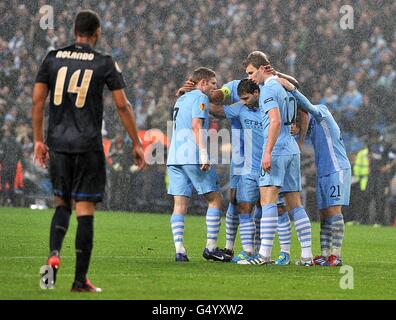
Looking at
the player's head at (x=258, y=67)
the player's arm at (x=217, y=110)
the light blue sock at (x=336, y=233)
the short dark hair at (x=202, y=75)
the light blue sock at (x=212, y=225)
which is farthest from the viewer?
the player's arm at (x=217, y=110)

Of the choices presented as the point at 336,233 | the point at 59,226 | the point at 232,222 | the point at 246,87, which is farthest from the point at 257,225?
the point at 59,226

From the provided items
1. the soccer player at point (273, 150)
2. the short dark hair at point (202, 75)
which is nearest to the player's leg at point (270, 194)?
the soccer player at point (273, 150)

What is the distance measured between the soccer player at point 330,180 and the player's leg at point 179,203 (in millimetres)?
1376

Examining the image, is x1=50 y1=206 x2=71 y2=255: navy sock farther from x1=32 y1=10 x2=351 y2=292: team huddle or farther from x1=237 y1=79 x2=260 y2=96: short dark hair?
x1=237 y1=79 x2=260 y2=96: short dark hair

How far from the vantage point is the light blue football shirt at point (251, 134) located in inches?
456

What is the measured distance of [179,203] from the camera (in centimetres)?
1161

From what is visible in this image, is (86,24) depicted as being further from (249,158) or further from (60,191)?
(249,158)

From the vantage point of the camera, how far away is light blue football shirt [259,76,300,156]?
10.7 meters

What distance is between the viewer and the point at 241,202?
11.5 m

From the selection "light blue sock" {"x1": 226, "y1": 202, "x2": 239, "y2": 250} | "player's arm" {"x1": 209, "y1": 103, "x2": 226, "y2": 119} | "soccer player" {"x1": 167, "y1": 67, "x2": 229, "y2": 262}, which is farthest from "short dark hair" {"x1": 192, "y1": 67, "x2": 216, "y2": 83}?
"light blue sock" {"x1": 226, "y1": 202, "x2": 239, "y2": 250}

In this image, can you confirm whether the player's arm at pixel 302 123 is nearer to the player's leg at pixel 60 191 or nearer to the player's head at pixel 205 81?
the player's head at pixel 205 81

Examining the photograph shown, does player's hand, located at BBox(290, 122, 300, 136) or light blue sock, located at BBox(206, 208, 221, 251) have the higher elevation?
player's hand, located at BBox(290, 122, 300, 136)

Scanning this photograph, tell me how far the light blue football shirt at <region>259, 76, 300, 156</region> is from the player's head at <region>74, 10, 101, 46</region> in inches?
114
